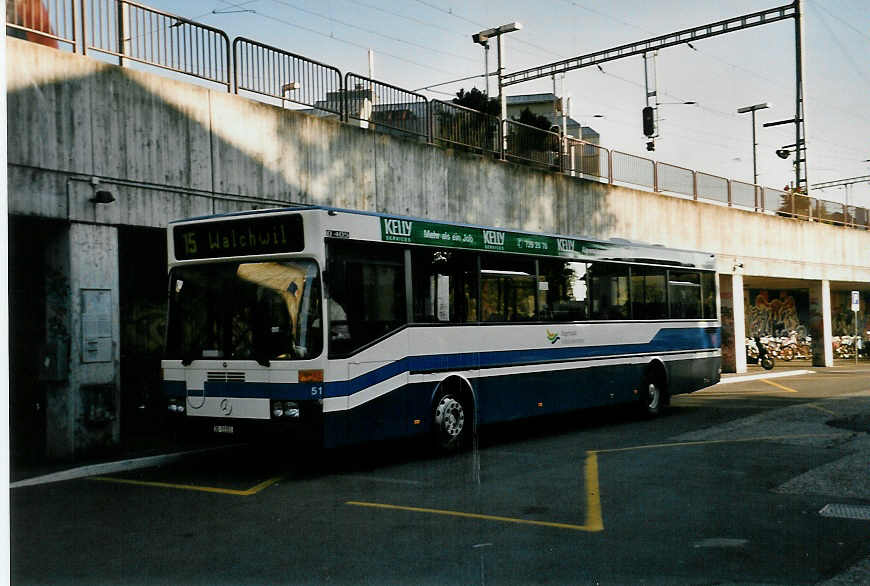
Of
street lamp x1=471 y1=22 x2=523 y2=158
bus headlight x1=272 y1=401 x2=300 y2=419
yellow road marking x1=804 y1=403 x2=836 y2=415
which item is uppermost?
street lamp x1=471 y1=22 x2=523 y2=158

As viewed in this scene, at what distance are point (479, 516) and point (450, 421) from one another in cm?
388

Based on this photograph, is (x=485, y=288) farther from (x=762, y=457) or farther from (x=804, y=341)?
(x=804, y=341)

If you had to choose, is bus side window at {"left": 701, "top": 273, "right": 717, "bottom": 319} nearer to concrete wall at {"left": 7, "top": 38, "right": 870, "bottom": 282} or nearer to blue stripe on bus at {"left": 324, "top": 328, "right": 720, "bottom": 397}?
blue stripe on bus at {"left": 324, "top": 328, "right": 720, "bottom": 397}

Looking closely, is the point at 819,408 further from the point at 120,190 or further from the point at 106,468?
the point at 120,190

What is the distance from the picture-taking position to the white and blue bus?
999cm

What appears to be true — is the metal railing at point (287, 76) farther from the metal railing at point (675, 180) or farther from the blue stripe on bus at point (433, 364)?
the metal railing at point (675, 180)

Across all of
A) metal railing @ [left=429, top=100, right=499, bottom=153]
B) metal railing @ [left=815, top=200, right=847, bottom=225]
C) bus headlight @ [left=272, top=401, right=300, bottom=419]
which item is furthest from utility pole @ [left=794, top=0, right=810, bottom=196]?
bus headlight @ [left=272, top=401, right=300, bottom=419]

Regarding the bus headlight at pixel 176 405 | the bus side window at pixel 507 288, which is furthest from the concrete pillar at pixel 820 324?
the bus headlight at pixel 176 405

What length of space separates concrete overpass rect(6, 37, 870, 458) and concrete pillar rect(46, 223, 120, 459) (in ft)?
0.06

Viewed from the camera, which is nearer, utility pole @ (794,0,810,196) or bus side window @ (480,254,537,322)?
bus side window @ (480,254,537,322)

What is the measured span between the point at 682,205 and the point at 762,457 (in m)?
18.9

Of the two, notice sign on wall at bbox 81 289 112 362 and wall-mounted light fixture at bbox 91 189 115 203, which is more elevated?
wall-mounted light fixture at bbox 91 189 115 203

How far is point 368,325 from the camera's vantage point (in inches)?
415

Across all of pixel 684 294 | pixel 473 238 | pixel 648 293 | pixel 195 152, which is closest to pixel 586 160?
pixel 684 294
